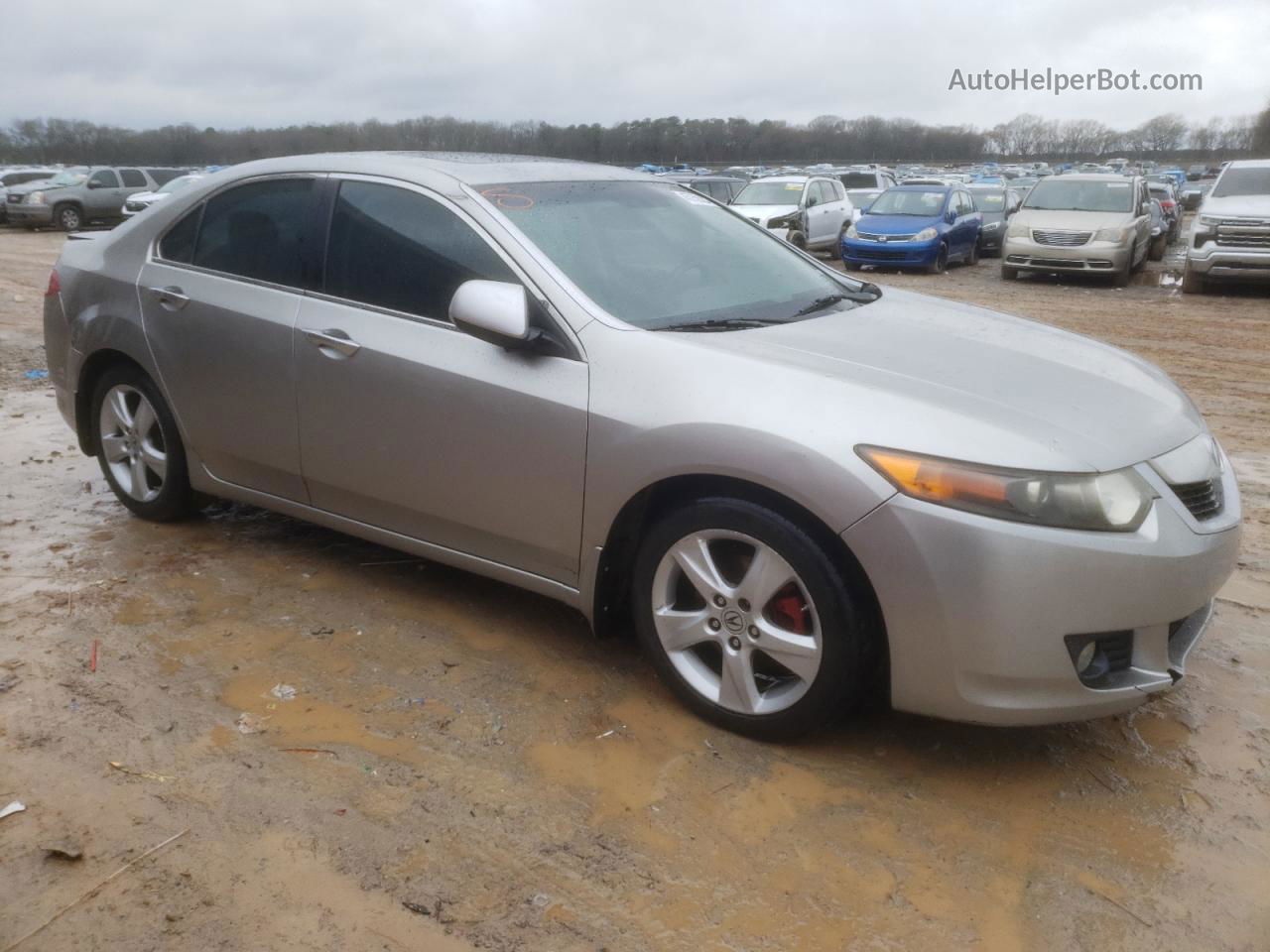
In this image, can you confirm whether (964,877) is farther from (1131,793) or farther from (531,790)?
(531,790)

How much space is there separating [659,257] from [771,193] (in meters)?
17.7

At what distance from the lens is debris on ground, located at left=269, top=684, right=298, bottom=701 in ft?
11.0

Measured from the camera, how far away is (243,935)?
7.63ft

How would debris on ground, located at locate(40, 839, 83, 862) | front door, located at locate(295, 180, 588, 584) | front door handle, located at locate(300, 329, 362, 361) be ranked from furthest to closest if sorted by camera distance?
front door handle, located at locate(300, 329, 362, 361)
front door, located at locate(295, 180, 588, 584)
debris on ground, located at locate(40, 839, 83, 862)

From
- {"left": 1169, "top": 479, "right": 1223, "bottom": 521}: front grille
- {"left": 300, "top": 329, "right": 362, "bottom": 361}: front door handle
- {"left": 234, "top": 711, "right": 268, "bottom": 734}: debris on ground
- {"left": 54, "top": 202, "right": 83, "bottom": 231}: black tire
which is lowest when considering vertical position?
{"left": 234, "top": 711, "right": 268, "bottom": 734}: debris on ground

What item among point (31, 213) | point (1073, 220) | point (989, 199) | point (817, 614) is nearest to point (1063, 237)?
point (1073, 220)

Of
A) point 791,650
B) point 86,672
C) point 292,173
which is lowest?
point 86,672

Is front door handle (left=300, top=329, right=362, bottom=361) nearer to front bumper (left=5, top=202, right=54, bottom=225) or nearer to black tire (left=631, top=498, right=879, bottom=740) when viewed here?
black tire (left=631, top=498, right=879, bottom=740)

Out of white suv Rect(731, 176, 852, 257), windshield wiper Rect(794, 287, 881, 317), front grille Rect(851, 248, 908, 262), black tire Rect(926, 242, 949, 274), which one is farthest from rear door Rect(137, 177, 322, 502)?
white suv Rect(731, 176, 852, 257)

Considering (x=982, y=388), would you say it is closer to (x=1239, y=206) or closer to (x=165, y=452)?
(x=165, y=452)

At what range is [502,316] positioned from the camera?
127 inches

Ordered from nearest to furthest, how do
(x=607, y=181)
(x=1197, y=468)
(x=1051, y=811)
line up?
(x=1051, y=811) < (x=1197, y=468) < (x=607, y=181)

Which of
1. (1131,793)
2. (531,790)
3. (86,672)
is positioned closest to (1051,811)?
(1131,793)

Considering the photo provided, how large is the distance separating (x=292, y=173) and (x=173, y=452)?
1288mm
